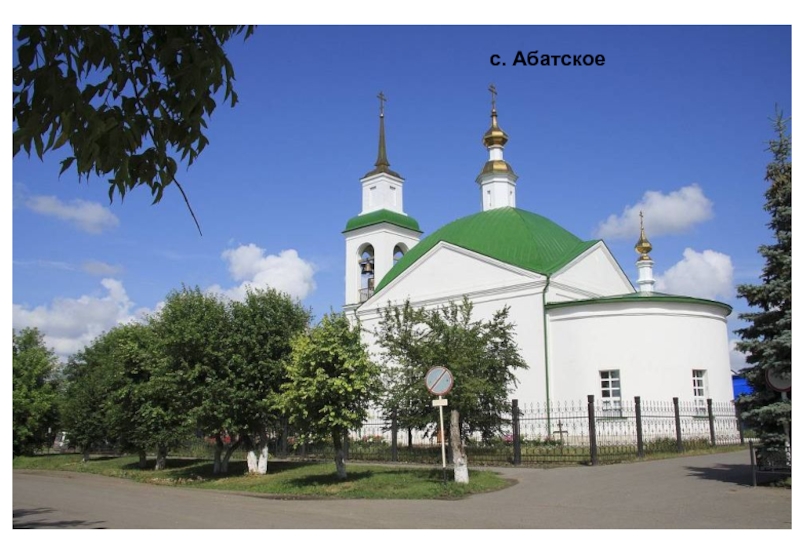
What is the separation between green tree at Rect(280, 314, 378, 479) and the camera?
16875mm

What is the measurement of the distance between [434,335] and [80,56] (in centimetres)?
1178

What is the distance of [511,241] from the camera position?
1307 inches

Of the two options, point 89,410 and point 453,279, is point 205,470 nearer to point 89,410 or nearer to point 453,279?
point 89,410

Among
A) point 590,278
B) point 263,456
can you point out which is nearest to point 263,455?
point 263,456

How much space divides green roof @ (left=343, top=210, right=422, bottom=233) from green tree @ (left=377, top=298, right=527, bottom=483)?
23281mm

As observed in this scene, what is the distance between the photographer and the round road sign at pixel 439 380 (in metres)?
14.4

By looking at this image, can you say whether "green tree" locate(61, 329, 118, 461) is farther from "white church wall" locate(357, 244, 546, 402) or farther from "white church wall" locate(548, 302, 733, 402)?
"white church wall" locate(548, 302, 733, 402)

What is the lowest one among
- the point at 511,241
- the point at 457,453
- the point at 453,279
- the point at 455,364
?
the point at 457,453

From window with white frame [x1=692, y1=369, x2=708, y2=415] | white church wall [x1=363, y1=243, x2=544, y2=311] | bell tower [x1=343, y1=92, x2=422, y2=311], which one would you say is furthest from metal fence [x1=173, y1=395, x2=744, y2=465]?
bell tower [x1=343, y1=92, x2=422, y2=311]

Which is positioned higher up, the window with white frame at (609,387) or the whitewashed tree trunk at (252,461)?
the window with white frame at (609,387)

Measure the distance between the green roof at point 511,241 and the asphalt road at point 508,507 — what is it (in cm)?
1478

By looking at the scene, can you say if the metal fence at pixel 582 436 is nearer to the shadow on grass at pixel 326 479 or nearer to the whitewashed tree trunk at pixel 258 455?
the shadow on grass at pixel 326 479

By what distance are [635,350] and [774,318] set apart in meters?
15.4

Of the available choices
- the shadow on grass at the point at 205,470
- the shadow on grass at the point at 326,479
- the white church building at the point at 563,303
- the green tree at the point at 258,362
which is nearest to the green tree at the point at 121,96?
the shadow on grass at the point at 326,479
